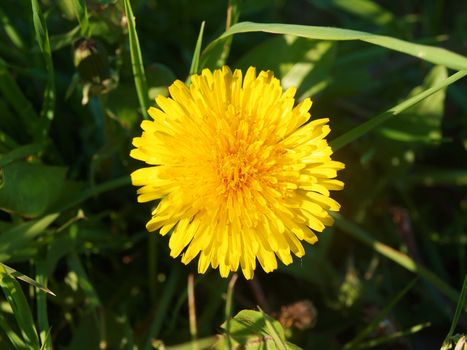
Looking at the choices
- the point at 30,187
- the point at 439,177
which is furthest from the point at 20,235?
the point at 439,177

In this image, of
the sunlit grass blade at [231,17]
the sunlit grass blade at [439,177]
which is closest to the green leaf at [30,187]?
the sunlit grass blade at [231,17]

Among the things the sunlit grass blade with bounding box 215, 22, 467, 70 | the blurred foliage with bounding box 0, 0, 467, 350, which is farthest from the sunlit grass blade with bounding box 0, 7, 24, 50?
the sunlit grass blade with bounding box 215, 22, 467, 70

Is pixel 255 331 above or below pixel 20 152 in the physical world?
below

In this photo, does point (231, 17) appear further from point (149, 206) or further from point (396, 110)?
point (149, 206)

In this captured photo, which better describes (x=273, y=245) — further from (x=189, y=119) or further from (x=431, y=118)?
(x=431, y=118)

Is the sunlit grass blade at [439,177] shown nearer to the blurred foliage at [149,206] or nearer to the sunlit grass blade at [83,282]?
the blurred foliage at [149,206]

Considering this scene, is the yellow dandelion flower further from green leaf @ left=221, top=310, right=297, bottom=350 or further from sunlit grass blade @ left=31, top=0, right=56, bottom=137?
sunlit grass blade @ left=31, top=0, right=56, bottom=137
